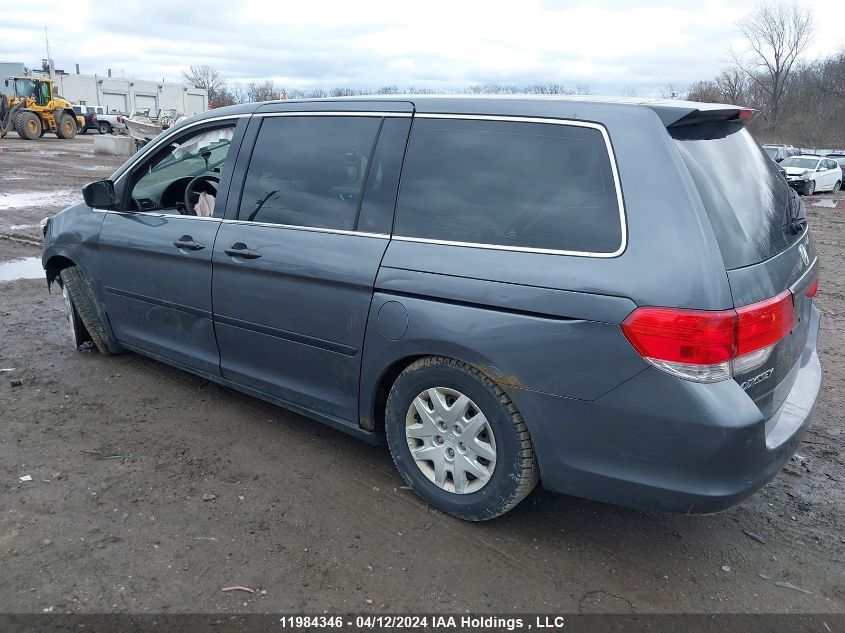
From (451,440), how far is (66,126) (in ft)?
133

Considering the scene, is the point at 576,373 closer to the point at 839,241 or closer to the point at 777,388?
the point at 777,388

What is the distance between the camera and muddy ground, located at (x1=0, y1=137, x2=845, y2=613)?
280 centimetres

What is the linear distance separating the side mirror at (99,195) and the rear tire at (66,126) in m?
37.4

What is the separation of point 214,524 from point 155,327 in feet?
5.78

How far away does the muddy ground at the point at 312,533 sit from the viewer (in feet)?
9.18

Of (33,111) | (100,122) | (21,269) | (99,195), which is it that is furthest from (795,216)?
(100,122)

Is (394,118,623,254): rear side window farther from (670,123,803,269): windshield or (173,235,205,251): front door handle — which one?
(173,235,205,251): front door handle

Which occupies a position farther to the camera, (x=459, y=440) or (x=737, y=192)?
(x=459, y=440)

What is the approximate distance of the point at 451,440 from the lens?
320 cm

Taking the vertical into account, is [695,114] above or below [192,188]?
above

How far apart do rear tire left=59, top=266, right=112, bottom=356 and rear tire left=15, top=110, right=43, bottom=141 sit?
1391 inches

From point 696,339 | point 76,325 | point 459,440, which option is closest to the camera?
point 696,339

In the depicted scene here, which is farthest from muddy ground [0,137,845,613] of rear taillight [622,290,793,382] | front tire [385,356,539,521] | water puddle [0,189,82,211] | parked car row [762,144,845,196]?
parked car row [762,144,845,196]

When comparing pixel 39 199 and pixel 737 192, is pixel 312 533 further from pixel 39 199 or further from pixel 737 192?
pixel 39 199
